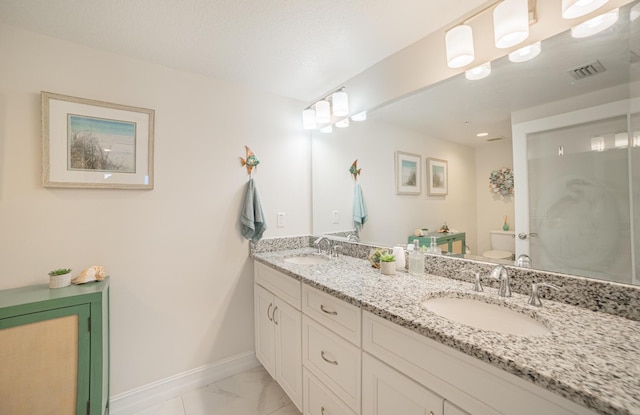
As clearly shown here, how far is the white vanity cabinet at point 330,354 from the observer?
3.72 ft

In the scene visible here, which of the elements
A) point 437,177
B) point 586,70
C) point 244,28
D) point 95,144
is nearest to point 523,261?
point 437,177

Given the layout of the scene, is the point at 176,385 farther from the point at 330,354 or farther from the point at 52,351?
the point at 330,354

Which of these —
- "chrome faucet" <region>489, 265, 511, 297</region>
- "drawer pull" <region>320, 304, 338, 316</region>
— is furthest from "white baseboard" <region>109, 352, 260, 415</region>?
"chrome faucet" <region>489, 265, 511, 297</region>

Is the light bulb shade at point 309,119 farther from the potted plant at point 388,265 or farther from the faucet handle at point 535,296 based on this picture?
the faucet handle at point 535,296

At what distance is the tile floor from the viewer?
1.69 metres

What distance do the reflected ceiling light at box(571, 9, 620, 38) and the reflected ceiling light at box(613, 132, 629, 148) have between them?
0.40 meters

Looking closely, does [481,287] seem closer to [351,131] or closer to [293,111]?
[351,131]

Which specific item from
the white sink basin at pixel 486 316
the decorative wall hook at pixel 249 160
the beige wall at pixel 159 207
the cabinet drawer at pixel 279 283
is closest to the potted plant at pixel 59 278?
the beige wall at pixel 159 207

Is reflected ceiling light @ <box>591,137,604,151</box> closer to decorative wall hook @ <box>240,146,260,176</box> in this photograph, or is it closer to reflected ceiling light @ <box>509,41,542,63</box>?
reflected ceiling light @ <box>509,41,542,63</box>

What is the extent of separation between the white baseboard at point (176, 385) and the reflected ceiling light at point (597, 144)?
7.95ft

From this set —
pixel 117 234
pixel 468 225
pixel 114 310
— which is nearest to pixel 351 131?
pixel 468 225

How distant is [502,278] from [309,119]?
1.86 metres

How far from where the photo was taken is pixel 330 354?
4.17 feet

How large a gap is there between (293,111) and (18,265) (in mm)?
2084
